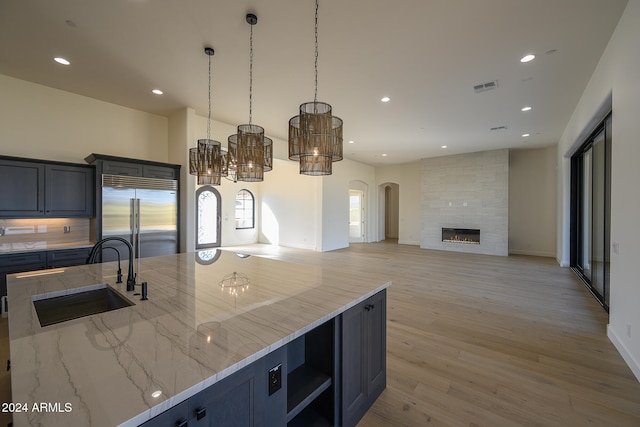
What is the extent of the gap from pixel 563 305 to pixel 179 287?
16.9ft

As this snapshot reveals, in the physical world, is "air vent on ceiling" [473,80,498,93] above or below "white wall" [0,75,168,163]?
above

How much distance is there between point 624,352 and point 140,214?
6.43m

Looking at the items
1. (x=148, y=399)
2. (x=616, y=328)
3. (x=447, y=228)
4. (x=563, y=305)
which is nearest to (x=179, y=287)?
(x=148, y=399)

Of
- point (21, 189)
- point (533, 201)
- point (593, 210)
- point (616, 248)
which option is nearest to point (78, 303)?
point (21, 189)

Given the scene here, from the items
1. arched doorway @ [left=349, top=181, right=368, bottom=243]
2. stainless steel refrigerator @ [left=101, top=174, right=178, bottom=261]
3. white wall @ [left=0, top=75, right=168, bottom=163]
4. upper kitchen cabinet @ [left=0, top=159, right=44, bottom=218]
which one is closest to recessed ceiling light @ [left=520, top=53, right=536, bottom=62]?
stainless steel refrigerator @ [left=101, top=174, right=178, bottom=261]

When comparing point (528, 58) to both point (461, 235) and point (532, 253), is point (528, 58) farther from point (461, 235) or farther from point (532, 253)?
point (532, 253)

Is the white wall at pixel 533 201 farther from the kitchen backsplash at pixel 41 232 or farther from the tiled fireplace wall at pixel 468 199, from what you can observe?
the kitchen backsplash at pixel 41 232

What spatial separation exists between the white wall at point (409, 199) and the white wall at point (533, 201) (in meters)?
3.04

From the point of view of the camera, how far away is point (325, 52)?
3281 millimetres

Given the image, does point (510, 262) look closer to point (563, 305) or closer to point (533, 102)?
point (563, 305)

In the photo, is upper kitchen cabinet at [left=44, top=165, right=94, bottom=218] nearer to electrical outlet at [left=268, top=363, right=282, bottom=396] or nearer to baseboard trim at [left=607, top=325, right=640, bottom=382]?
electrical outlet at [left=268, top=363, right=282, bottom=396]

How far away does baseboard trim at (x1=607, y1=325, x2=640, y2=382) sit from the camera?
2.32m

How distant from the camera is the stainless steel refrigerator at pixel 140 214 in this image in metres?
4.24

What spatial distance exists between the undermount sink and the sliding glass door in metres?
5.65
